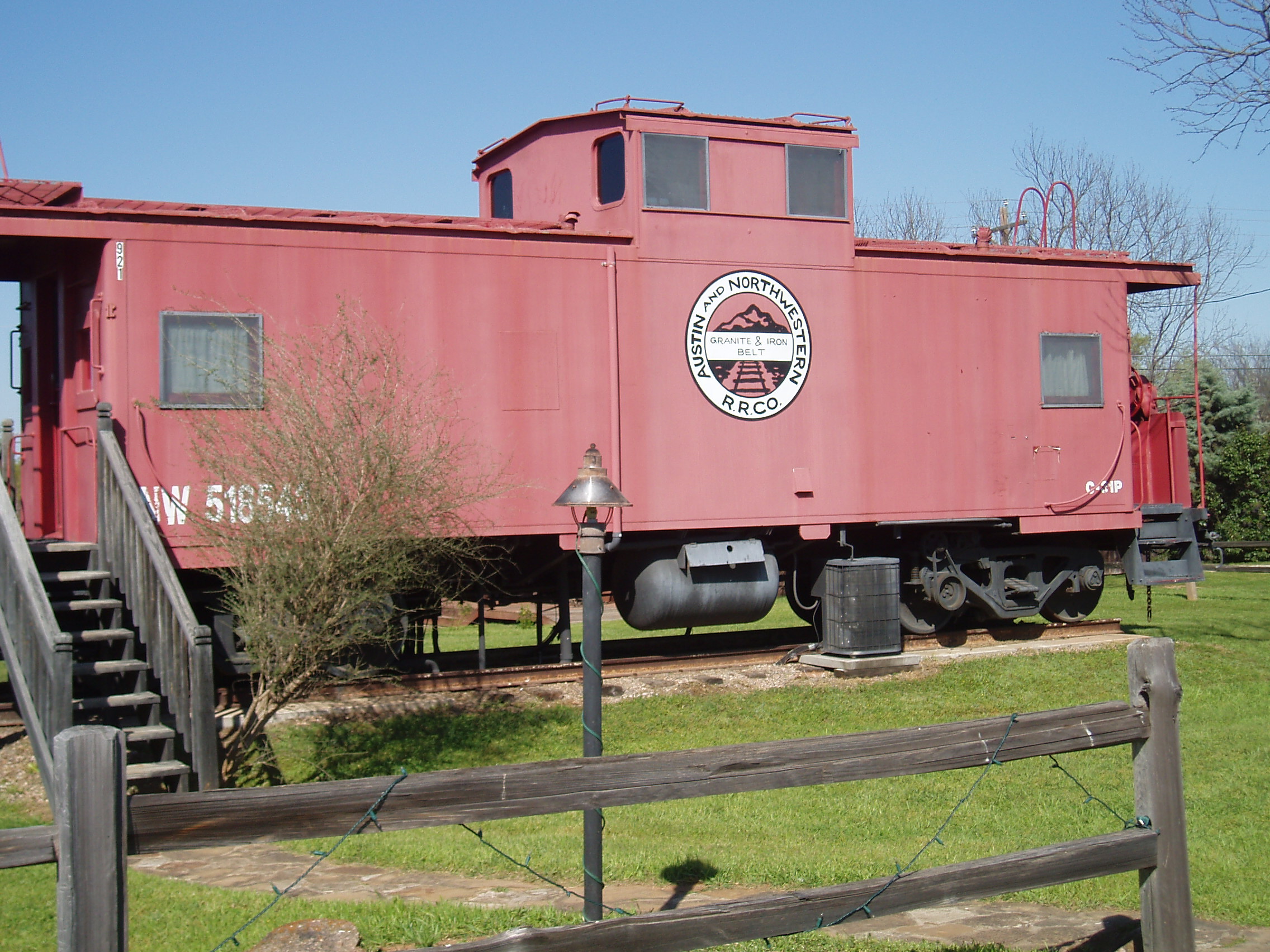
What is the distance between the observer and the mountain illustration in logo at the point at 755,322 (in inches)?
416

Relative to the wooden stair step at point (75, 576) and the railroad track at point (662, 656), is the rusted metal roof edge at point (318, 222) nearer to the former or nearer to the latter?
the wooden stair step at point (75, 576)

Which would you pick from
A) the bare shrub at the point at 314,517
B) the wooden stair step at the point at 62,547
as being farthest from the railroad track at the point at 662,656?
the wooden stair step at the point at 62,547

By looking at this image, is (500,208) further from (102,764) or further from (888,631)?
(102,764)

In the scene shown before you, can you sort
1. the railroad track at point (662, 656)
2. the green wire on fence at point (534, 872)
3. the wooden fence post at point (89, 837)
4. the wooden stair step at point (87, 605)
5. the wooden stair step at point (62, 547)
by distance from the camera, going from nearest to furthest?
the wooden fence post at point (89, 837) → the green wire on fence at point (534, 872) → the wooden stair step at point (87, 605) → the wooden stair step at point (62, 547) → the railroad track at point (662, 656)

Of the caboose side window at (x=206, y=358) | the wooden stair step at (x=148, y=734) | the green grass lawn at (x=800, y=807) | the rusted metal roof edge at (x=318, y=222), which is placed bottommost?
the green grass lawn at (x=800, y=807)

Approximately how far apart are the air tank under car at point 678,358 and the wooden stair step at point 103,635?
95 centimetres

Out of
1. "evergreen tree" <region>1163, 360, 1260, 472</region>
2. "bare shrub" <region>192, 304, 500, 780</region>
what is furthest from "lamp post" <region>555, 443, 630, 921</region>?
"evergreen tree" <region>1163, 360, 1260, 472</region>

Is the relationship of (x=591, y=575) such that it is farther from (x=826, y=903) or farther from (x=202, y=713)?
(x=202, y=713)

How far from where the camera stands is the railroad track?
32.2 ft

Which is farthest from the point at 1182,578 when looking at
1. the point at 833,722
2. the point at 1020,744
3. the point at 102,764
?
the point at 102,764

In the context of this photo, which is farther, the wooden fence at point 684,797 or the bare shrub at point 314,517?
the bare shrub at point 314,517

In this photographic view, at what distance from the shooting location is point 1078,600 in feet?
42.8

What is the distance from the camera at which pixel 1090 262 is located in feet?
40.2

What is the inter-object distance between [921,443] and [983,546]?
5.43ft
